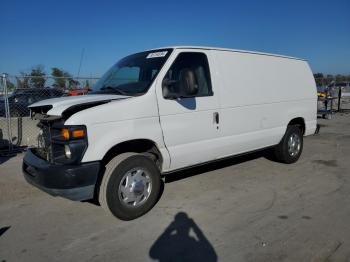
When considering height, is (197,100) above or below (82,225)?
above

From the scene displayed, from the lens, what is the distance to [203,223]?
4105mm

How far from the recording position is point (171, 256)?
3.37 m

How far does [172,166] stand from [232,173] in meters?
1.92

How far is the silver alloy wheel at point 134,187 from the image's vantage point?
421 centimetres

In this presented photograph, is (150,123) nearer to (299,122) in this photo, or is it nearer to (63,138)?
(63,138)

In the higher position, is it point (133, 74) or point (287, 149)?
point (133, 74)

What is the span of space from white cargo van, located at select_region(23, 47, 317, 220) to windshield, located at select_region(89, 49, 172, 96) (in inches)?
0.8

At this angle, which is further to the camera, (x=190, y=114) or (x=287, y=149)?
(x=287, y=149)

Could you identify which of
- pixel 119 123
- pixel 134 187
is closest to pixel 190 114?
pixel 119 123

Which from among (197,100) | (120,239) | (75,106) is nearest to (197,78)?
(197,100)

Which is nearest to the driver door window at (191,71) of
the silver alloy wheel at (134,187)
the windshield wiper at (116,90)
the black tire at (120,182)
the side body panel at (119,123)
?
the side body panel at (119,123)

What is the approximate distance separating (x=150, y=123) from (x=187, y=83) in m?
0.73

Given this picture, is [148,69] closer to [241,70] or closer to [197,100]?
[197,100]

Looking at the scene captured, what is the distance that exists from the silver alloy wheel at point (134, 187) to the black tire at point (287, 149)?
3.28 m
